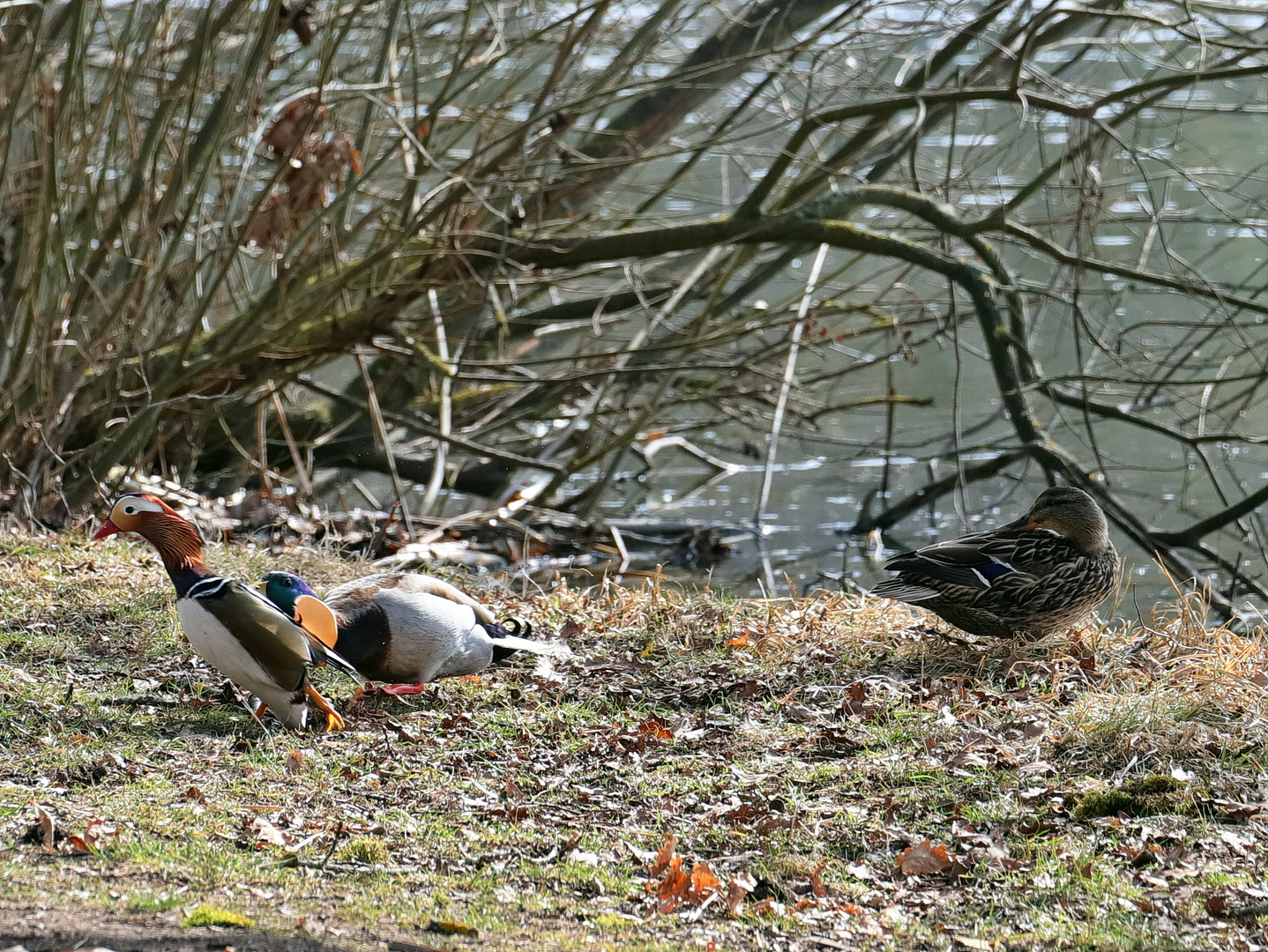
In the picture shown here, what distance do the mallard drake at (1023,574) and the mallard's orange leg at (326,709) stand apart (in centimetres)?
228

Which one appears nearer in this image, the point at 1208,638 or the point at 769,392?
the point at 1208,638

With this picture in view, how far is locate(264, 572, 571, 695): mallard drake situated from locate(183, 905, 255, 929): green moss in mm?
1663

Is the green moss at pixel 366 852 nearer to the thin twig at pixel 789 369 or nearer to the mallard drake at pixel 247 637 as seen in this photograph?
the mallard drake at pixel 247 637

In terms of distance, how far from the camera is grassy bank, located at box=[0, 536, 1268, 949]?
3.36 meters

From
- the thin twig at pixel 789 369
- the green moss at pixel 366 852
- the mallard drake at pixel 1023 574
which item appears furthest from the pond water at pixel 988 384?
the green moss at pixel 366 852

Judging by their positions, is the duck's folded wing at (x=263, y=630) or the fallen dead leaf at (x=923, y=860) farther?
the duck's folded wing at (x=263, y=630)

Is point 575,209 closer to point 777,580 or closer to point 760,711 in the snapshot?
point 777,580

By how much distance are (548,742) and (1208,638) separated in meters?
3.01

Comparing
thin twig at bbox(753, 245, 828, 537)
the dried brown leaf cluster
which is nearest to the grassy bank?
the dried brown leaf cluster

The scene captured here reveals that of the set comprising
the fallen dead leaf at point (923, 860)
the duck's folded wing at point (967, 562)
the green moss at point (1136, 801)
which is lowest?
the fallen dead leaf at point (923, 860)

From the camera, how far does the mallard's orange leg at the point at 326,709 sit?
4.66 m

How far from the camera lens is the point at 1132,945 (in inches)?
127

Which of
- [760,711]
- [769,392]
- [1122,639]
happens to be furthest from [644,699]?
[769,392]

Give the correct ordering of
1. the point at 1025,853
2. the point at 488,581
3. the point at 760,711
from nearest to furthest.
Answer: the point at 1025,853 < the point at 760,711 < the point at 488,581
